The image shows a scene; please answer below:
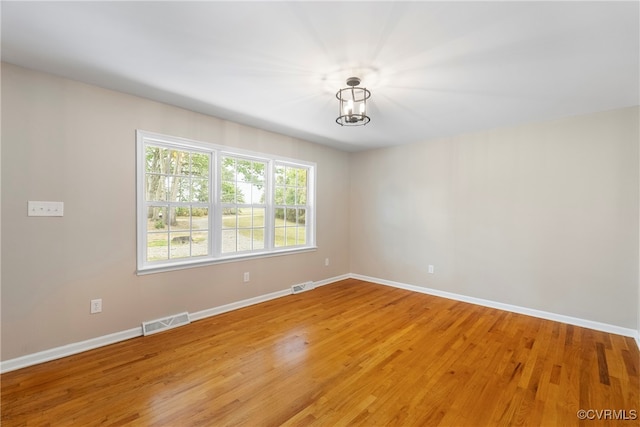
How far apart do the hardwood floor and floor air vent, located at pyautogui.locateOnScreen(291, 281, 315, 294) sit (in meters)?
1.09

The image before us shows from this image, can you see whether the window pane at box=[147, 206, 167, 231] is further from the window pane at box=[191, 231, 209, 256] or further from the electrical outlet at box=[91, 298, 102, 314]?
the electrical outlet at box=[91, 298, 102, 314]

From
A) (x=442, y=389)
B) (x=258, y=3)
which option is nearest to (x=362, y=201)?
(x=442, y=389)

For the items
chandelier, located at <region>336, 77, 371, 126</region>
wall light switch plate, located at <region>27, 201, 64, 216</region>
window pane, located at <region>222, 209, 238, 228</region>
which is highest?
chandelier, located at <region>336, 77, 371, 126</region>

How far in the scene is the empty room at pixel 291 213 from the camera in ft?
5.91

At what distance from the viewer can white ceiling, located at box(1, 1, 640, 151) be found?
165 cm

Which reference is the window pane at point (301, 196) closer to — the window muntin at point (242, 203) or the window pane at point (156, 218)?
the window muntin at point (242, 203)

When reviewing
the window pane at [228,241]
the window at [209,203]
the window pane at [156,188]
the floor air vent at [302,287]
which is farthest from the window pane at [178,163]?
the floor air vent at [302,287]

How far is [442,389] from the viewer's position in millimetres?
2064

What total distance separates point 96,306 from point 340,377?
2.35m

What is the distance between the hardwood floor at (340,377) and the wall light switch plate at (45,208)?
1.26m

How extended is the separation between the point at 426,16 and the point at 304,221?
11.6 ft

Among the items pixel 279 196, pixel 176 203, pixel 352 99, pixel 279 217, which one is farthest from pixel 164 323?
pixel 352 99

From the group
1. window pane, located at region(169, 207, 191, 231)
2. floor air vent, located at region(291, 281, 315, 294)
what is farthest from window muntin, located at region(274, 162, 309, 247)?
window pane, located at region(169, 207, 191, 231)

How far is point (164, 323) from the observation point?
303 centimetres
